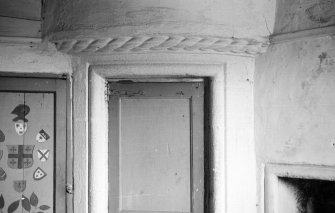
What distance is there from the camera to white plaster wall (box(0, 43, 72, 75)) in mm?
2332

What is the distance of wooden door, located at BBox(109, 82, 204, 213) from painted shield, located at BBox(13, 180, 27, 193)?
→ 23.0 inches

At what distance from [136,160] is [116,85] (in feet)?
1.83

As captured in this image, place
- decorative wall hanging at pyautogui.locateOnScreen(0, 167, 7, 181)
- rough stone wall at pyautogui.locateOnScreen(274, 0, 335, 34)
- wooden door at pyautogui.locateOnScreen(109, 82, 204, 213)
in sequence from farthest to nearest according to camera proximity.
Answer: wooden door at pyautogui.locateOnScreen(109, 82, 204, 213) → decorative wall hanging at pyautogui.locateOnScreen(0, 167, 7, 181) → rough stone wall at pyautogui.locateOnScreen(274, 0, 335, 34)

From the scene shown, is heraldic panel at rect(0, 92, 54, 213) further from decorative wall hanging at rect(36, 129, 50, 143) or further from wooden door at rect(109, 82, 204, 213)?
wooden door at rect(109, 82, 204, 213)

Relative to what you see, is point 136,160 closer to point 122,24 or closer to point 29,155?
point 29,155

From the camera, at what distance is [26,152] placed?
234 centimetres

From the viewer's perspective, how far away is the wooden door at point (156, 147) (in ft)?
7.97

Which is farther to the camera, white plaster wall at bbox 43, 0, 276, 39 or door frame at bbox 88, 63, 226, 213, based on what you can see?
door frame at bbox 88, 63, 226, 213

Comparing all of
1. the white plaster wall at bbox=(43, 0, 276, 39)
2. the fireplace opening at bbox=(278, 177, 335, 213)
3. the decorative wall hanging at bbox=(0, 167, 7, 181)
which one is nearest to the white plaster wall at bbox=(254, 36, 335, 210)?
the fireplace opening at bbox=(278, 177, 335, 213)

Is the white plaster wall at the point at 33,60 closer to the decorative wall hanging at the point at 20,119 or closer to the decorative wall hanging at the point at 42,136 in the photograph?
the decorative wall hanging at the point at 20,119

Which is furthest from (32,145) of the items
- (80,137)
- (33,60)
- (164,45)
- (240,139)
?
(240,139)

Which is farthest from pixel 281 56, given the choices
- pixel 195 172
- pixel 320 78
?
pixel 195 172

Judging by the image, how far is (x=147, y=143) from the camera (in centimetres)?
244

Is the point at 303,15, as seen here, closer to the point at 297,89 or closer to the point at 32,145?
the point at 297,89
